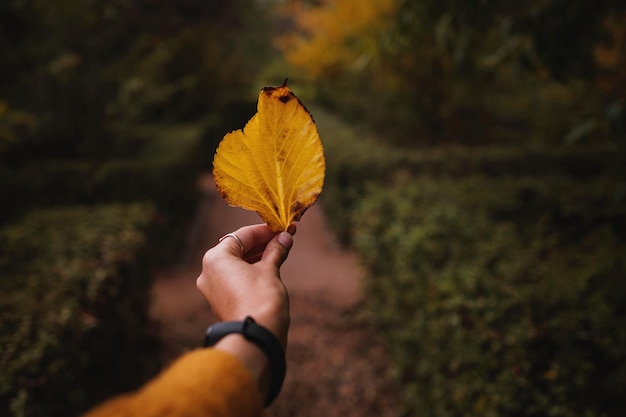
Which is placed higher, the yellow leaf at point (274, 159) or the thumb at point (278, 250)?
the yellow leaf at point (274, 159)

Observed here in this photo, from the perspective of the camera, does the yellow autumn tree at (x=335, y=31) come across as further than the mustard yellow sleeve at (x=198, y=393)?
Yes

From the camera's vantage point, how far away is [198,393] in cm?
65

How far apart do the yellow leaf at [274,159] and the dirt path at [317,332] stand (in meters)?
3.21

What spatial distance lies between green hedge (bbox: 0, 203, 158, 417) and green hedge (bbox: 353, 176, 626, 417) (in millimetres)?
2092

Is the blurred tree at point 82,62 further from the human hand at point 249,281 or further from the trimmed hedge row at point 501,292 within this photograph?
the human hand at point 249,281

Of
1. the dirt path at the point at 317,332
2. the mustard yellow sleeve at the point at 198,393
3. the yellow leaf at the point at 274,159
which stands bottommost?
the mustard yellow sleeve at the point at 198,393

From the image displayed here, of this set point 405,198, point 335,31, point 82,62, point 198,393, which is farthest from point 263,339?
point 335,31

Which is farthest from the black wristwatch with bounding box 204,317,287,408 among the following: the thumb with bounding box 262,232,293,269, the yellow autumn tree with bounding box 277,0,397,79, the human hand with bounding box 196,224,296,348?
the yellow autumn tree with bounding box 277,0,397,79

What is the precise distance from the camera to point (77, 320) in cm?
224

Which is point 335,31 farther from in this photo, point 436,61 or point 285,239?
point 285,239

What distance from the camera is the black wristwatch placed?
30.5 inches

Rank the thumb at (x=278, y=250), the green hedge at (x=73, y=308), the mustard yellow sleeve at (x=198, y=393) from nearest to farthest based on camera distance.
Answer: the mustard yellow sleeve at (x=198, y=393) → the thumb at (x=278, y=250) → the green hedge at (x=73, y=308)

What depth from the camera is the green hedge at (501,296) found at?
199cm

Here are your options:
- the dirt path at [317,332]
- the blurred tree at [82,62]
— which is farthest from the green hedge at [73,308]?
the blurred tree at [82,62]
